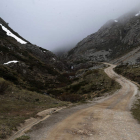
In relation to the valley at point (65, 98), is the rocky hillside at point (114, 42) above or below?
above

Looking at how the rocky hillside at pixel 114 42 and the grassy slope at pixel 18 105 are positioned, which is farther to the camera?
the rocky hillside at pixel 114 42

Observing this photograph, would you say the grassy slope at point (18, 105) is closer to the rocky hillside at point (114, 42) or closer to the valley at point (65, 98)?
the valley at point (65, 98)

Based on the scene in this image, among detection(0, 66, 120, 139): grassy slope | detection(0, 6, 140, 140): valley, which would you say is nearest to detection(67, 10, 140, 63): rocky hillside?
detection(0, 6, 140, 140): valley

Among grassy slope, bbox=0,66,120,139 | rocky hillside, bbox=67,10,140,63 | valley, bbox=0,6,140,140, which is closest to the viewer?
valley, bbox=0,6,140,140

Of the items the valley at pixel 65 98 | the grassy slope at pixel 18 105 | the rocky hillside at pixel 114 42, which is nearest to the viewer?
the valley at pixel 65 98

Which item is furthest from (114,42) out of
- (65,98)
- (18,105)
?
(18,105)

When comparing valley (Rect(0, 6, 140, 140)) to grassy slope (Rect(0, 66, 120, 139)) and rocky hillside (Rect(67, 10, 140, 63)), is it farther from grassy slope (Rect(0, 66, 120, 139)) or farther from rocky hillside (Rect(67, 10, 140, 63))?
rocky hillside (Rect(67, 10, 140, 63))

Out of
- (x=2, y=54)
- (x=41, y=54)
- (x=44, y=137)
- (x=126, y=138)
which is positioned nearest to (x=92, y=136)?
(x=126, y=138)

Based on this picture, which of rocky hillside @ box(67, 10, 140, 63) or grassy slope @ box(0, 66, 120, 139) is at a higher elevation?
rocky hillside @ box(67, 10, 140, 63)

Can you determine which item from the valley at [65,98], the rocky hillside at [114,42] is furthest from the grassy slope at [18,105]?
the rocky hillside at [114,42]

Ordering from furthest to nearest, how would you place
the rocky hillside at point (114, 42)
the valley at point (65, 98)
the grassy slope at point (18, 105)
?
the rocky hillside at point (114, 42) < the grassy slope at point (18, 105) < the valley at point (65, 98)

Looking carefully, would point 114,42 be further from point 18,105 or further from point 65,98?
point 18,105

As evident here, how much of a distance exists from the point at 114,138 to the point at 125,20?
18674cm

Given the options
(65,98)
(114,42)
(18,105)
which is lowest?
(65,98)
